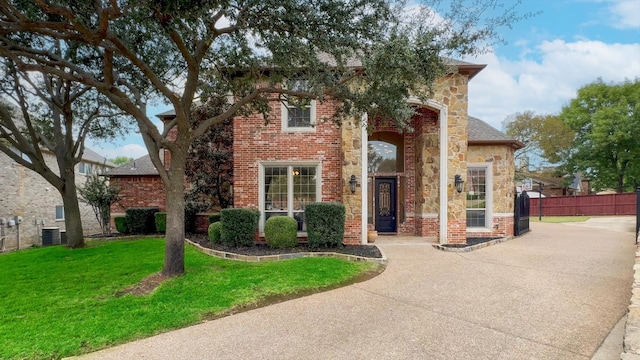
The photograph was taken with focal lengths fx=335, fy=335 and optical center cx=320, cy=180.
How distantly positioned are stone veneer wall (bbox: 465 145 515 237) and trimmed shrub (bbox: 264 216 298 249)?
688 centimetres

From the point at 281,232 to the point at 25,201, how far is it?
16484mm

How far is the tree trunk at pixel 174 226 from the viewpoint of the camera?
6590 millimetres

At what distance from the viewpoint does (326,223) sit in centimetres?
912

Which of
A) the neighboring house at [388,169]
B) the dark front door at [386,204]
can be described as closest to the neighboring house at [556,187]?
the neighboring house at [388,169]

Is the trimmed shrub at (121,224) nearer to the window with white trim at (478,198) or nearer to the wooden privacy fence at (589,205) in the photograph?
the window with white trim at (478,198)

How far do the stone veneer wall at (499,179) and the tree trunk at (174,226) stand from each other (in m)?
→ 9.71

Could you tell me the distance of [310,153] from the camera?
10.5 m

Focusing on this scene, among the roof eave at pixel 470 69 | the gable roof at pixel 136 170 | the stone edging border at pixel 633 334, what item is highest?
the roof eave at pixel 470 69

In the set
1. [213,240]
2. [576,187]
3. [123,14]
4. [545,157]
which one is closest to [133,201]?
[213,240]

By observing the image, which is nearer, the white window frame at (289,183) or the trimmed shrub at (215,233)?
the trimmed shrub at (215,233)

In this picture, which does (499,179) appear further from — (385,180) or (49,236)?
(49,236)

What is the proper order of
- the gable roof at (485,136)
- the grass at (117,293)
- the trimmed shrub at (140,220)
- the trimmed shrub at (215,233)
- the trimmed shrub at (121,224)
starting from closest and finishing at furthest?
the grass at (117,293)
the trimmed shrub at (215,233)
the gable roof at (485,136)
the trimmed shrub at (140,220)
the trimmed shrub at (121,224)

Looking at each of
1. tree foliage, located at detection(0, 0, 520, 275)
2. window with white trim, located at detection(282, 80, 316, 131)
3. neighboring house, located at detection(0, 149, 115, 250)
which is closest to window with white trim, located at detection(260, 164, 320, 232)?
window with white trim, located at detection(282, 80, 316, 131)

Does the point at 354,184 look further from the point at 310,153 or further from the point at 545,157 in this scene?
the point at 545,157
